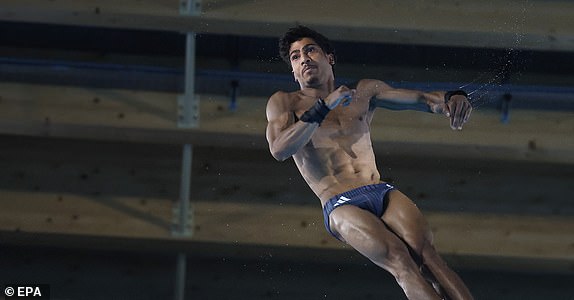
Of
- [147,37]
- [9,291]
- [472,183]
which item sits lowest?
[9,291]

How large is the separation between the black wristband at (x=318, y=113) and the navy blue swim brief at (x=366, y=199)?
0.43 meters

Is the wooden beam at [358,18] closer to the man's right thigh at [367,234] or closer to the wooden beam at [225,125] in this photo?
the wooden beam at [225,125]

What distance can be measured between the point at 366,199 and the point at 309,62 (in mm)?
809

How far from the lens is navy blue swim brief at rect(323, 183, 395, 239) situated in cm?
440

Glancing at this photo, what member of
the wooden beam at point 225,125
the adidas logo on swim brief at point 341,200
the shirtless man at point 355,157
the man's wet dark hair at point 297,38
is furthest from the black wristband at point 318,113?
the wooden beam at point 225,125

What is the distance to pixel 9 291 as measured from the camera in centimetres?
732

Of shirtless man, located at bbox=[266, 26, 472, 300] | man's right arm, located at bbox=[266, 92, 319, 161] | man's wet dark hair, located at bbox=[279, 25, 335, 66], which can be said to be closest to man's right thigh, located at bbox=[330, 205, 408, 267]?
shirtless man, located at bbox=[266, 26, 472, 300]

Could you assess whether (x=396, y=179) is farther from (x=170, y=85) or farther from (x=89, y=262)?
(x=89, y=262)

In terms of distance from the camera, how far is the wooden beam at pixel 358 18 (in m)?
6.54

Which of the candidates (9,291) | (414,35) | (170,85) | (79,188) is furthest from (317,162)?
(9,291)

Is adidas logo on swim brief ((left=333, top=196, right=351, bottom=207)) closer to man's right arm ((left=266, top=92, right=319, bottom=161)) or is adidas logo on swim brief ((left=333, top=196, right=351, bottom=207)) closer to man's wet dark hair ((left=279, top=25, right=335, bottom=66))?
man's right arm ((left=266, top=92, right=319, bottom=161))

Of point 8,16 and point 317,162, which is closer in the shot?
point 317,162

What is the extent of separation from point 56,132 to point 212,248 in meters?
1.48

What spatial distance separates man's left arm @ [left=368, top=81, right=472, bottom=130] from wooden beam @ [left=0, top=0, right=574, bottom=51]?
1852mm
